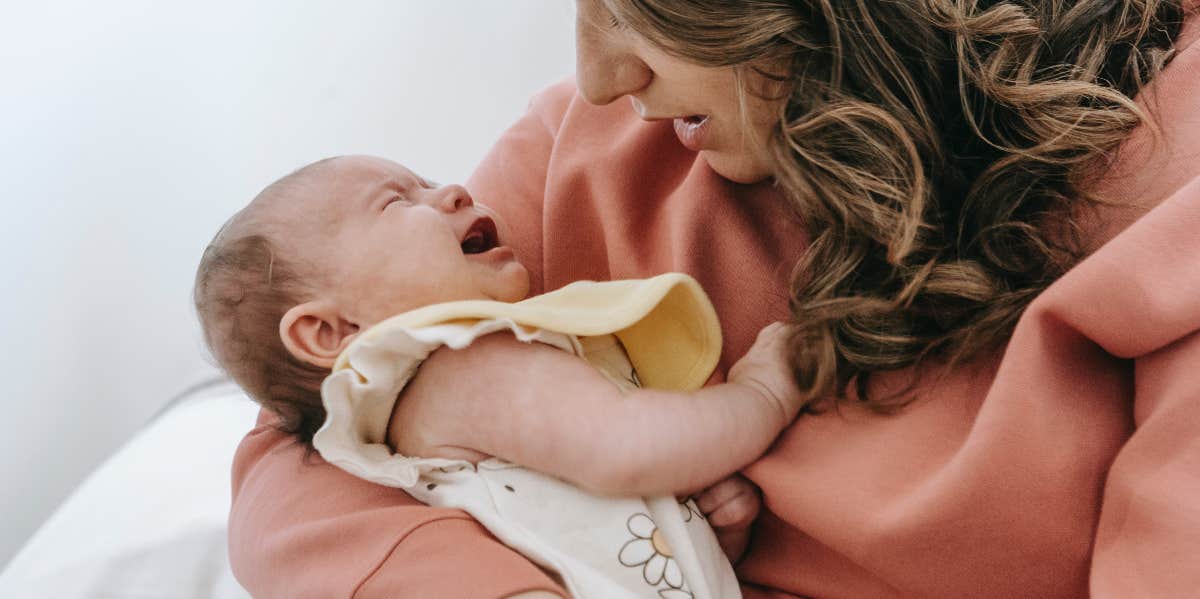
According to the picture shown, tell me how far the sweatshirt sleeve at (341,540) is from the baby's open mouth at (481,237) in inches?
10.7

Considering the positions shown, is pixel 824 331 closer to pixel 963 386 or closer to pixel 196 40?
pixel 963 386

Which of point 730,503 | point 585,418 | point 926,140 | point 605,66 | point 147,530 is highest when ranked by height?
point 605,66

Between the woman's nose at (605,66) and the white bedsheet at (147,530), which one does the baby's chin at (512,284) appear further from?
the white bedsheet at (147,530)

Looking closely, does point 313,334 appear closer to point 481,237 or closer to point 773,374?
point 481,237

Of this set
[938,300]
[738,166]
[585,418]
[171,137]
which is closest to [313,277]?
[585,418]

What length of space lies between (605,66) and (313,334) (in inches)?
14.4

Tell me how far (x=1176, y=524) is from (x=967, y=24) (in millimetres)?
436

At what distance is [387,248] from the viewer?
0.99m

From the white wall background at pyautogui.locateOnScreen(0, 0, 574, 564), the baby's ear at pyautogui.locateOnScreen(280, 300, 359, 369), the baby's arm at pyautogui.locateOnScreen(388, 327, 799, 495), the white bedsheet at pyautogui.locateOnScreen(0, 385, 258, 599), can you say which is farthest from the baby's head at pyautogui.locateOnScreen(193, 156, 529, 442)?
the white wall background at pyautogui.locateOnScreen(0, 0, 574, 564)

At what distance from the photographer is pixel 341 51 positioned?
2.12 meters

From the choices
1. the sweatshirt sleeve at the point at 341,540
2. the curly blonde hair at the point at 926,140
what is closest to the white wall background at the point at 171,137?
the sweatshirt sleeve at the point at 341,540

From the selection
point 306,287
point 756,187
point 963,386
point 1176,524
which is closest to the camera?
point 1176,524

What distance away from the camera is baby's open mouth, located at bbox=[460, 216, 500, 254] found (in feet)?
3.61

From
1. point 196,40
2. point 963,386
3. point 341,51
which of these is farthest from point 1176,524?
→ point 196,40
